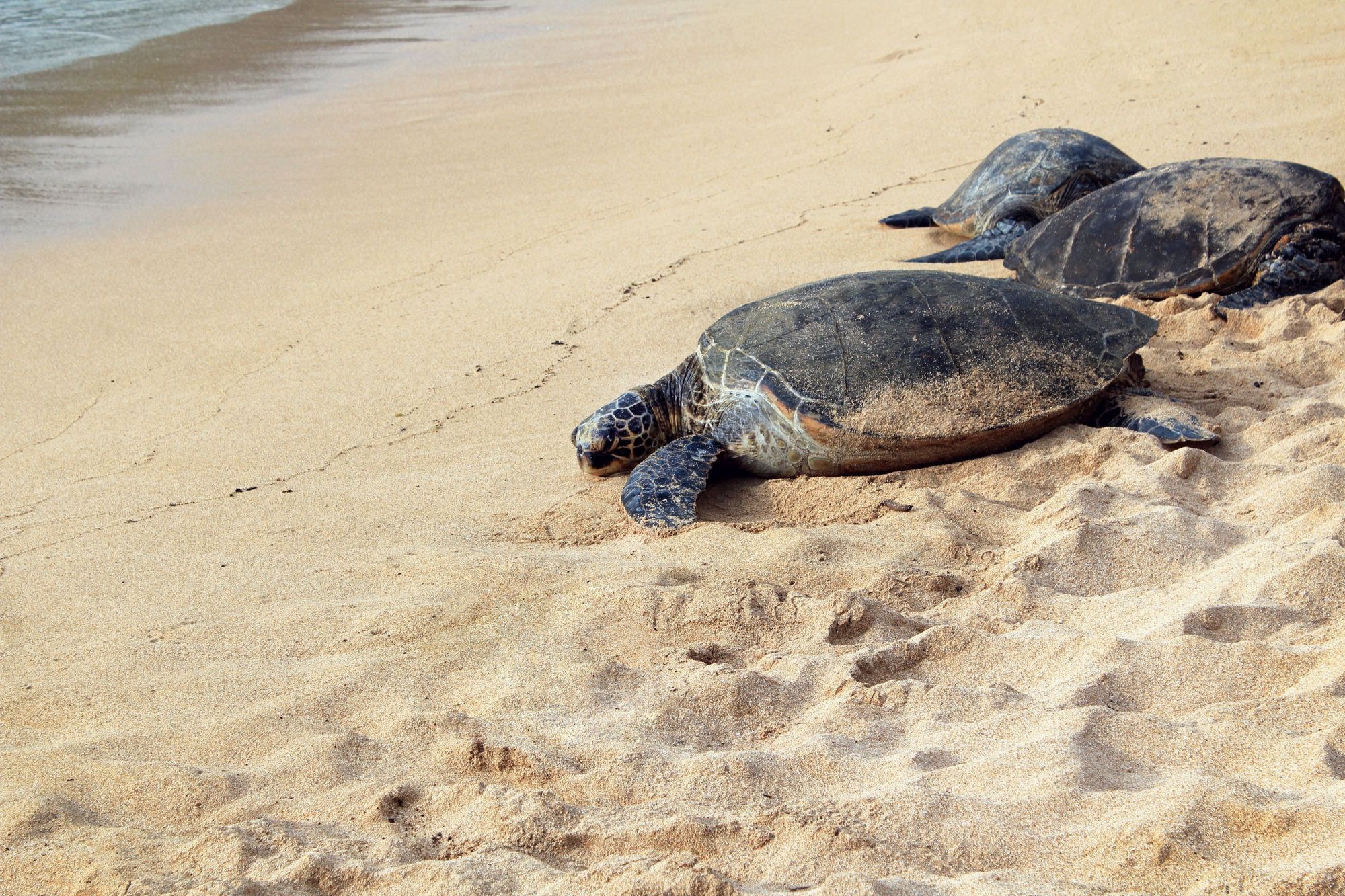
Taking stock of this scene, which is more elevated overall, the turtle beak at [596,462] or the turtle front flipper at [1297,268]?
the turtle front flipper at [1297,268]

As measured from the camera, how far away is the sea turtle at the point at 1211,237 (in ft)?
17.5

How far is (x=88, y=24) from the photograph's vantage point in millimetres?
16750

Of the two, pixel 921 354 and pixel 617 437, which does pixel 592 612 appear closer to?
pixel 617 437

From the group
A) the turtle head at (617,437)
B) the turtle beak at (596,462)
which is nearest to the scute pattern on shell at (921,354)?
the turtle head at (617,437)

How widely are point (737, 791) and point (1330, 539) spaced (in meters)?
1.86

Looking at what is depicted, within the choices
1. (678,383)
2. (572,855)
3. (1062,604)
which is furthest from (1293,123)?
(572,855)

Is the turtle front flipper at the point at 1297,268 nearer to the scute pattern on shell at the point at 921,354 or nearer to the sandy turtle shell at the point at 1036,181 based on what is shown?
the scute pattern on shell at the point at 921,354

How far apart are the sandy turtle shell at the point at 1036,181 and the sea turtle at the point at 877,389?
9.64 feet

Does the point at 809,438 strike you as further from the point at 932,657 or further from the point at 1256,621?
the point at 1256,621

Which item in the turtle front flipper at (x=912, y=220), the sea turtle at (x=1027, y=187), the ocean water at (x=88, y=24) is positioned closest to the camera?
the sea turtle at (x=1027, y=187)

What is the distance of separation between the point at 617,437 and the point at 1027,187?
14.4ft

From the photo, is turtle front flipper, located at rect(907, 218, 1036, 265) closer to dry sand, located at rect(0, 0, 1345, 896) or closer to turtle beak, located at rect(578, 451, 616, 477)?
dry sand, located at rect(0, 0, 1345, 896)

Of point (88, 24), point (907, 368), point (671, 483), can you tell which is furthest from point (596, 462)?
point (88, 24)

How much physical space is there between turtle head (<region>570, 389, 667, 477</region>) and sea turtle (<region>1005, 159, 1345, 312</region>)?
2.61 m
